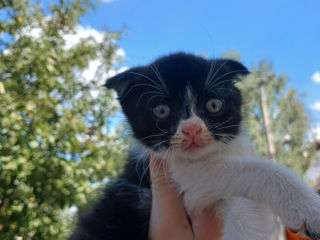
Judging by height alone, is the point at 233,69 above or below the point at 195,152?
above

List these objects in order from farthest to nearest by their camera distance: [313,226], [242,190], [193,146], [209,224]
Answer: [209,224], [193,146], [242,190], [313,226]

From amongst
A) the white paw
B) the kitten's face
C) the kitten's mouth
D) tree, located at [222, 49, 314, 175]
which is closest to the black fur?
the kitten's face

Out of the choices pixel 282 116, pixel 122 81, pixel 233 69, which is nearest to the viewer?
pixel 122 81

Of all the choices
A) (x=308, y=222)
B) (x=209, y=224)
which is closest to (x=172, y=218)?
(x=209, y=224)

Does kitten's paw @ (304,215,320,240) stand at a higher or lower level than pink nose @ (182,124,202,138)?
lower

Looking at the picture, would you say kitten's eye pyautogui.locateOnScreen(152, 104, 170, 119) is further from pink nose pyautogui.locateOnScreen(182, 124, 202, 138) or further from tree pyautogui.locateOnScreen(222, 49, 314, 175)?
tree pyautogui.locateOnScreen(222, 49, 314, 175)

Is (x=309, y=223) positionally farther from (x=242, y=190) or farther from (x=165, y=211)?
(x=165, y=211)

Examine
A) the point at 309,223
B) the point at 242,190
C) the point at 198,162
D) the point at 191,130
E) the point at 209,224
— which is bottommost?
the point at 209,224
